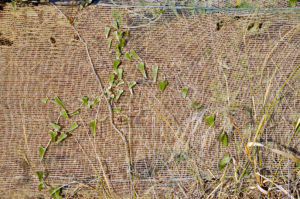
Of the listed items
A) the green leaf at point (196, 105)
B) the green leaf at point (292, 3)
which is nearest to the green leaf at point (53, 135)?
the green leaf at point (196, 105)

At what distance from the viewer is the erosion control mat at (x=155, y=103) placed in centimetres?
131

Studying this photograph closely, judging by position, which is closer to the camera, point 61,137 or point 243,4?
point 61,137

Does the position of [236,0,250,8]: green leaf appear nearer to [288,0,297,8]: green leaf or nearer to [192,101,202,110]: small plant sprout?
[288,0,297,8]: green leaf

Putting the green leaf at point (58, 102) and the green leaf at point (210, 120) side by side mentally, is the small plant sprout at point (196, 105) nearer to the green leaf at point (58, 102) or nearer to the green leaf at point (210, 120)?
the green leaf at point (210, 120)

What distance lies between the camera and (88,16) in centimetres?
137

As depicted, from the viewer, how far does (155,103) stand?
4.40 feet

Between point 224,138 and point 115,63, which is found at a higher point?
point 115,63

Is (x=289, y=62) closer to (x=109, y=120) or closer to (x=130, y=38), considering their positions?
(x=130, y=38)

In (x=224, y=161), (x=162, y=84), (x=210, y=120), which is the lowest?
(x=224, y=161)

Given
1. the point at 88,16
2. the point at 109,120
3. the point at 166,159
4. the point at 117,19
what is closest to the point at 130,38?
the point at 117,19

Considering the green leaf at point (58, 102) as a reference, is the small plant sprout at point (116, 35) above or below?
above

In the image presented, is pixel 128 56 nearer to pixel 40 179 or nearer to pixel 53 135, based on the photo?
pixel 53 135

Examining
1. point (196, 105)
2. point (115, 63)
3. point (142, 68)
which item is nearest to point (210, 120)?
point (196, 105)

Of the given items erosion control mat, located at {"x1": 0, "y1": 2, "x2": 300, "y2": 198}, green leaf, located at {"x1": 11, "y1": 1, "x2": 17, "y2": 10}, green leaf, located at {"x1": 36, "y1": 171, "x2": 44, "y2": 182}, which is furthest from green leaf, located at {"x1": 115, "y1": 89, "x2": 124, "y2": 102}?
green leaf, located at {"x1": 11, "y1": 1, "x2": 17, "y2": 10}
